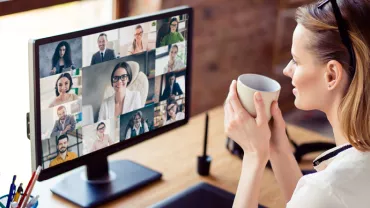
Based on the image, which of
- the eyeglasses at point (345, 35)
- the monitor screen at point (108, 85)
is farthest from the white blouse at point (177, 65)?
the eyeglasses at point (345, 35)

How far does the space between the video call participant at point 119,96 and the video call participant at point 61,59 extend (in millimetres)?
136

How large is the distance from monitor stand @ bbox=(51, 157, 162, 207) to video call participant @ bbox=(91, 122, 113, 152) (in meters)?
0.08

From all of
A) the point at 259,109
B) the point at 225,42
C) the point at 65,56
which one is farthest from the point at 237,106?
the point at 225,42

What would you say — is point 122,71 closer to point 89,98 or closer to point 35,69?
point 89,98

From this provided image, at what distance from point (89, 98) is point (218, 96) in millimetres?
1634

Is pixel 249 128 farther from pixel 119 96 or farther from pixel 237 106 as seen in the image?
pixel 119 96

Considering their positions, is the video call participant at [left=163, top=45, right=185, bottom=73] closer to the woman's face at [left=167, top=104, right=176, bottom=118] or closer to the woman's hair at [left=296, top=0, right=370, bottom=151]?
the woman's face at [left=167, top=104, right=176, bottom=118]

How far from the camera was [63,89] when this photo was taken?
1407mm

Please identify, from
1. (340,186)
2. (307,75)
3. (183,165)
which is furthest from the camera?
(183,165)

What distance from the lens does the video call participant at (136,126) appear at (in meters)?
1.60

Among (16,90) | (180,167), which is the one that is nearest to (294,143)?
(180,167)

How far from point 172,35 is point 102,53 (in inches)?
9.2

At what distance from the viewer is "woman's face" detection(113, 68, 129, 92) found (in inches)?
59.5

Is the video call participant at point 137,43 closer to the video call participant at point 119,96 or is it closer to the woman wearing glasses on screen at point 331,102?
the video call participant at point 119,96
